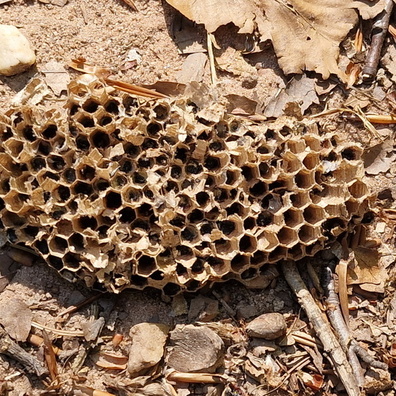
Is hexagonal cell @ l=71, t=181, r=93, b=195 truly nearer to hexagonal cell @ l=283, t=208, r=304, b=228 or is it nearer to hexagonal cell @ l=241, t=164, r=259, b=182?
hexagonal cell @ l=241, t=164, r=259, b=182

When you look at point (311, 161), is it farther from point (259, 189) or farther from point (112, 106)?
point (112, 106)

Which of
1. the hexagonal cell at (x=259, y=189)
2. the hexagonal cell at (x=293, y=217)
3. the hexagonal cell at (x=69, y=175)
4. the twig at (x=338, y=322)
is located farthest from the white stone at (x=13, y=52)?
the twig at (x=338, y=322)

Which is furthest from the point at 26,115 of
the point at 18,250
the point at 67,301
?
the point at 67,301

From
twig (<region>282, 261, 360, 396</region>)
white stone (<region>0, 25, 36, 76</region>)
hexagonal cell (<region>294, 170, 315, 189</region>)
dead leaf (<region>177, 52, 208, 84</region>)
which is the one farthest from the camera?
dead leaf (<region>177, 52, 208, 84</region>)

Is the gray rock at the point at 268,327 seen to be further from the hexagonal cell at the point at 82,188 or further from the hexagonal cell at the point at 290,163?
the hexagonal cell at the point at 82,188

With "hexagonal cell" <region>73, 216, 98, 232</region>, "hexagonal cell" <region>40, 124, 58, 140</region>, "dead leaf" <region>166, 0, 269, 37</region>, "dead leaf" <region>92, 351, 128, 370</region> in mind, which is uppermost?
"dead leaf" <region>166, 0, 269, 37</region>

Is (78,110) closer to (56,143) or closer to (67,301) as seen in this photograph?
(56,143)

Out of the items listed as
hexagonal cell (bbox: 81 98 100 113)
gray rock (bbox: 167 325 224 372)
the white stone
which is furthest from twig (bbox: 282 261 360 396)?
the white stone

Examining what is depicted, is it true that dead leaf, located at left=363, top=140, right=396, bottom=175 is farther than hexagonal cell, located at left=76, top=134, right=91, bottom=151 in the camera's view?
Yes
